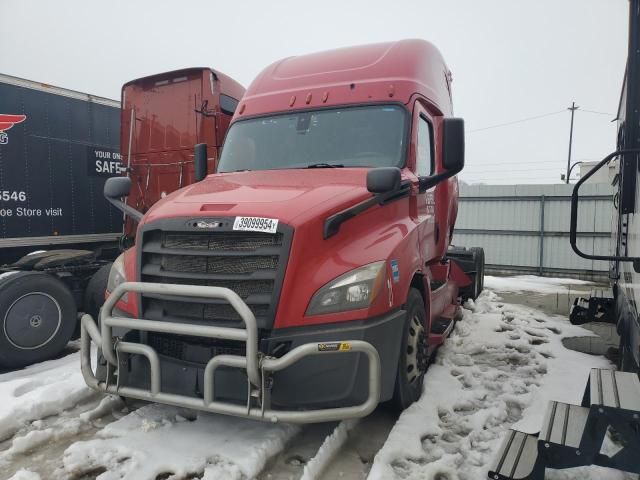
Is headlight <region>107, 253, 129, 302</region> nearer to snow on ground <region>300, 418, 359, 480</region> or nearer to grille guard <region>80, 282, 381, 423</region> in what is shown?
grille guard <region>80, 282, 381, 423</region>

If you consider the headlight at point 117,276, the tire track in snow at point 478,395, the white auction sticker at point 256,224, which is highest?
the white auction sticker at point 256,224

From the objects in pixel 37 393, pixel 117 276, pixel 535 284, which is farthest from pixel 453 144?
pixel 535 284

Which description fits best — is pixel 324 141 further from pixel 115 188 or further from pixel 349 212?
pixel 115 188

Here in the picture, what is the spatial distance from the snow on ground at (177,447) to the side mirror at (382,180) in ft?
6.24

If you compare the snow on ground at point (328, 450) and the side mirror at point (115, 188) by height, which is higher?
the side mirror at point (115, 188)

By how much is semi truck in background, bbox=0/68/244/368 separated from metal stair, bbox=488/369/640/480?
4817 millimetres

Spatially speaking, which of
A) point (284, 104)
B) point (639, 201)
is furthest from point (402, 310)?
point (284, 104)

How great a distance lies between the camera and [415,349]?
3.89 meters

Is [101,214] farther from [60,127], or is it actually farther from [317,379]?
[317,379]

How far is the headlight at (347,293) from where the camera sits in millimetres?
3053

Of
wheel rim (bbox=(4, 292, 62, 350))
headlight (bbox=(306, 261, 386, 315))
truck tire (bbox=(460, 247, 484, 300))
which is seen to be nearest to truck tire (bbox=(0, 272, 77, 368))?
wheel rim (bbox=(4, 292, 62, 350))

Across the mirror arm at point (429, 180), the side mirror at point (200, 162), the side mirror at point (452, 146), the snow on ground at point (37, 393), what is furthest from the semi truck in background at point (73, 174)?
the side mirror at point (452, 146)

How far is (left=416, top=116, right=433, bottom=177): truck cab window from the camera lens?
446 cm

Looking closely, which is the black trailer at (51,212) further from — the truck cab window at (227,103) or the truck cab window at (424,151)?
the truck cab window at (424,151)
